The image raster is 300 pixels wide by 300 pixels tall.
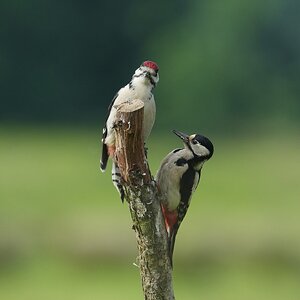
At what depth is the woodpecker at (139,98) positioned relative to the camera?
23.2 ft

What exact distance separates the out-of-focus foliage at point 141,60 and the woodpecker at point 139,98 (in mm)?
28263

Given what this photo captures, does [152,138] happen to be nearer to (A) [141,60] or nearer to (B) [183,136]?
(A) [141,60]

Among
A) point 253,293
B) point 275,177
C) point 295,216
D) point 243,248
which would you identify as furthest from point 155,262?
point 275,177

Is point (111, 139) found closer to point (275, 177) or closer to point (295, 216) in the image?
point (295, 216)

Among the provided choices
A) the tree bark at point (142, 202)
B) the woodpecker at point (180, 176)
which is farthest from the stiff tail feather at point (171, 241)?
the tree bark at point (142, 202)

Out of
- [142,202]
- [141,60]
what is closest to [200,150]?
[142,202]

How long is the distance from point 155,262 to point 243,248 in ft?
31.8

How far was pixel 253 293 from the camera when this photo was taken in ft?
49.2

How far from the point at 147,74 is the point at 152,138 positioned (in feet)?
83.3

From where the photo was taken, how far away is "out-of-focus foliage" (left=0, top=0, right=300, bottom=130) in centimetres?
3678

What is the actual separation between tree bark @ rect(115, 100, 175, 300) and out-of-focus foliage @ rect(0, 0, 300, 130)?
2885 cm

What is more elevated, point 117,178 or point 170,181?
point 170,181

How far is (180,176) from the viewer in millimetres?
7574

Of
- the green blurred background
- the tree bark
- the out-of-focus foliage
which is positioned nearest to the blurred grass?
the green blurred background
